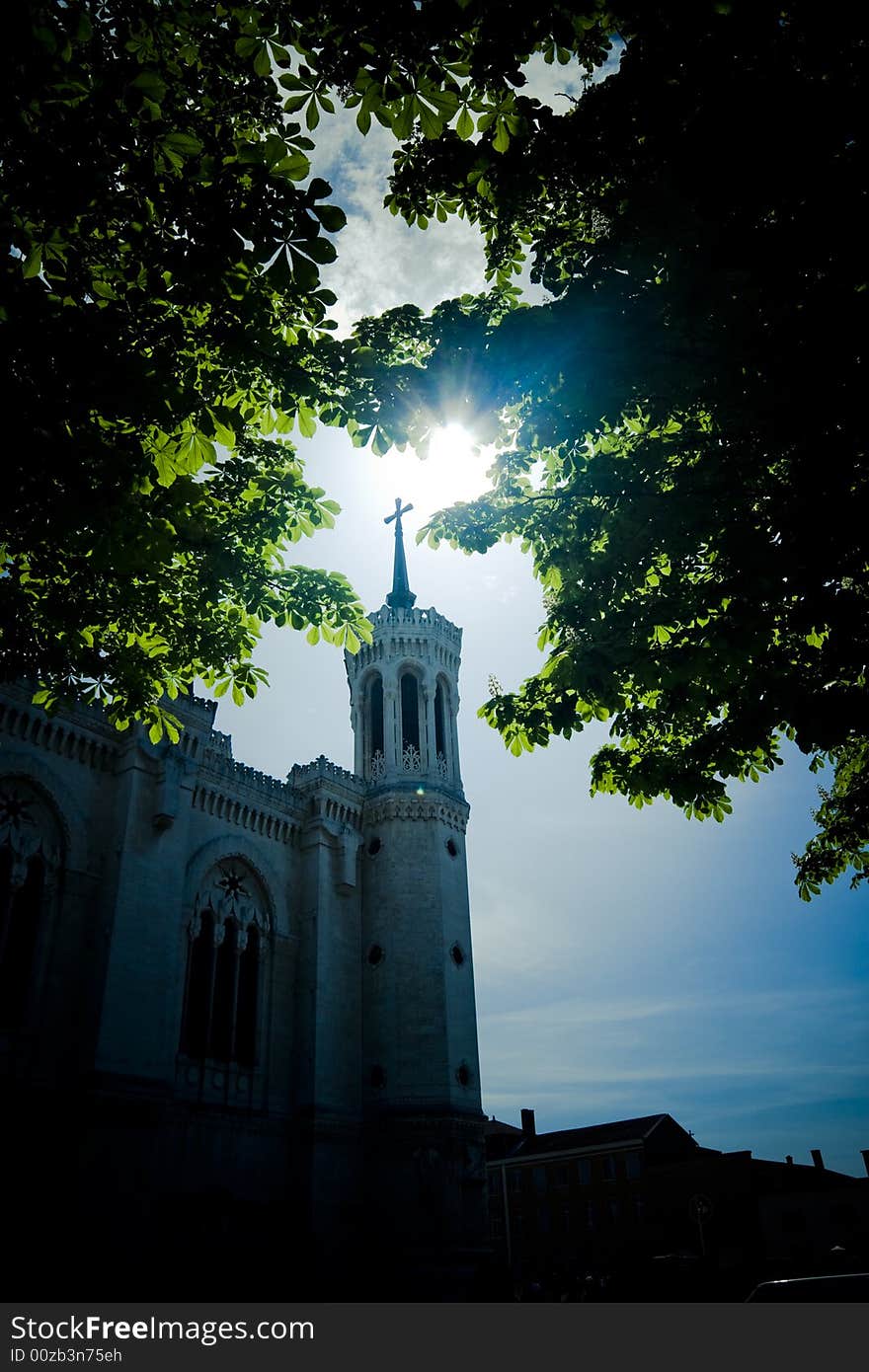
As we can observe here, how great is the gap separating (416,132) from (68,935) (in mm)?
20108

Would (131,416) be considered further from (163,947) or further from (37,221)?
(163,947)

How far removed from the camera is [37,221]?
19.1 feet

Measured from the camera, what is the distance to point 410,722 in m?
33.2

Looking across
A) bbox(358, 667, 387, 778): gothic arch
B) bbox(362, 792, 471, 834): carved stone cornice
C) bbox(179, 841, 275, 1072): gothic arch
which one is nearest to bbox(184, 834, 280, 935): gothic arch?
→ bbox(179, 841, 275, 1072): gothic arch

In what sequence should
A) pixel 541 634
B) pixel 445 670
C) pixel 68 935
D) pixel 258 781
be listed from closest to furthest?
pixel 541 634 < pixel 68 935 < pixel 258 781 < pixel 445 670

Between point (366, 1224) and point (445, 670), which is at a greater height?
point (445, 670)

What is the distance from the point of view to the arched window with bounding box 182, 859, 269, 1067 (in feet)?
77.4

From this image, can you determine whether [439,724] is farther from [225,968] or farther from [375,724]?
[225,968]

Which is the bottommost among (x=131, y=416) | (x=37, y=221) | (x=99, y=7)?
(x=131, y=416)

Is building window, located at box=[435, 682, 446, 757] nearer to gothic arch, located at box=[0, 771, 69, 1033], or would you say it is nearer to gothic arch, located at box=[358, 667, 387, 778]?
gothic arch, located at box=[358, 667, 387, 778]

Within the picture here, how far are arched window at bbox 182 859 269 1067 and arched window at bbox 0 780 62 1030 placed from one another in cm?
505

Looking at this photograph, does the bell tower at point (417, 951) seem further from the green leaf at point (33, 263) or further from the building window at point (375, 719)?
the green leaf at point (33, 263)

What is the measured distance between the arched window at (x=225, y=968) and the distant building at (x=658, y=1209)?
2104 centimetres

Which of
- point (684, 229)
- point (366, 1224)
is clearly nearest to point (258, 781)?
point (366, 1224)
